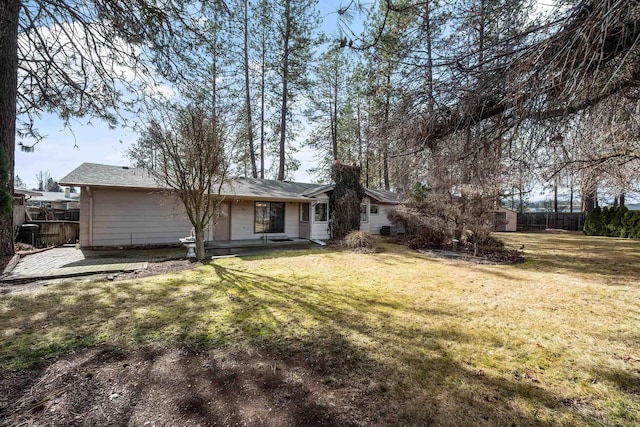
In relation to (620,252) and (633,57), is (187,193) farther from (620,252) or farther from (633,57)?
(620,252)

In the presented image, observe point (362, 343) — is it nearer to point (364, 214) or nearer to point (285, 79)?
point (364, 214)

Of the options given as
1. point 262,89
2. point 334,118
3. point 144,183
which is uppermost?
point 262,89

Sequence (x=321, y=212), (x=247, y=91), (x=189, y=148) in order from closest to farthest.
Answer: (x=189, y=148) < (x=321, y=212) < (x=247, y=91)

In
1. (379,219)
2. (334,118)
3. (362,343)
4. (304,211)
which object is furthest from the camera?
(334,118)

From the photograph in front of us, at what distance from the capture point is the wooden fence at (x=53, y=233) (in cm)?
1093

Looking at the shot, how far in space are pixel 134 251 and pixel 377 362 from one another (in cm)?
997

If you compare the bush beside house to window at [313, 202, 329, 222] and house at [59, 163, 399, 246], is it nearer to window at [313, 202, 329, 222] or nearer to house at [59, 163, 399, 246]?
house at [59, 163, 399, 246]

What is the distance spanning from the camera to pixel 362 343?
3.33m

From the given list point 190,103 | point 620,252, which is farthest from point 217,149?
point 620,252

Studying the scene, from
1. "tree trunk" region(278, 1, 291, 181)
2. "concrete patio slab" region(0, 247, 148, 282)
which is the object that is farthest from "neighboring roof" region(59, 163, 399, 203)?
"tree trunk" region(278, 1, 291, 181)

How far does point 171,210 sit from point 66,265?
13.9ft

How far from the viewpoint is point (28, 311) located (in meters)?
4.25

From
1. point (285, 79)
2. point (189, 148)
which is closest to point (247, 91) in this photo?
point (285, 79)

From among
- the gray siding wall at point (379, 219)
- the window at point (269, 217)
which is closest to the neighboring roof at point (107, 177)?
the window at point (269, 217)
